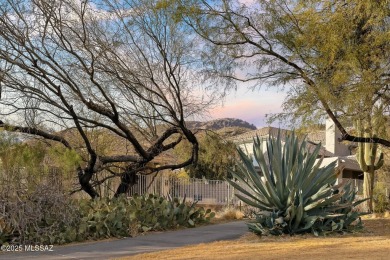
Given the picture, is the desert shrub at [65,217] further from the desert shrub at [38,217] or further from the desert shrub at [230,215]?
the desert shrub at [230,215]

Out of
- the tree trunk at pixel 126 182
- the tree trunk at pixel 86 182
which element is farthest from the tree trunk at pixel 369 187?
the tree trunk at pixel 86 182

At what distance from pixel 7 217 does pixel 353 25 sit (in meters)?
10.3

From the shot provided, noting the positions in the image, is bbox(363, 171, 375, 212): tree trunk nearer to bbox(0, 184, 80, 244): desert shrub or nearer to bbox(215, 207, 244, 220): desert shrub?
bbox(215, 207, 244, 220): desert shrub

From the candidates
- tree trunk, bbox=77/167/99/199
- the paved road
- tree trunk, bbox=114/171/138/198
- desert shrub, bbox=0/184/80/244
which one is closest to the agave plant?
the paved road

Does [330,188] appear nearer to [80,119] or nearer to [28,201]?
[28,201]

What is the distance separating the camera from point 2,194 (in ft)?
45.2

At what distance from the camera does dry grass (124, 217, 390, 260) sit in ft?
31.8

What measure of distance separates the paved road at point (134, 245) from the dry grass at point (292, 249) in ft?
3.51

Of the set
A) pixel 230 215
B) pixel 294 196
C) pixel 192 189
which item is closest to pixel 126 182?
pixel 230 215

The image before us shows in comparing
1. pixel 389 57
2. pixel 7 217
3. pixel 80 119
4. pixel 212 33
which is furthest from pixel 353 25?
pixel 7 217

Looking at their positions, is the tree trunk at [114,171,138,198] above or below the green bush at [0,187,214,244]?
above

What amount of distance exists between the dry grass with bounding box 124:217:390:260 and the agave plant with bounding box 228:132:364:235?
349mm

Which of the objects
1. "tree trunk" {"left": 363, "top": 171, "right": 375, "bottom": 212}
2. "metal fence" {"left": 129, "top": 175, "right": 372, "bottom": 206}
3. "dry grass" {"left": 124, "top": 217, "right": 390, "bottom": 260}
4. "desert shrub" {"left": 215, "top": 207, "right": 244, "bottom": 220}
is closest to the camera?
"dry grass" {"left": 124, "top": 217, "right": 390, "bottom": 260}

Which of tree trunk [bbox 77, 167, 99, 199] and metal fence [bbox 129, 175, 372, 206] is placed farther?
metal fence [bbox 129, 175, 372, 206]
